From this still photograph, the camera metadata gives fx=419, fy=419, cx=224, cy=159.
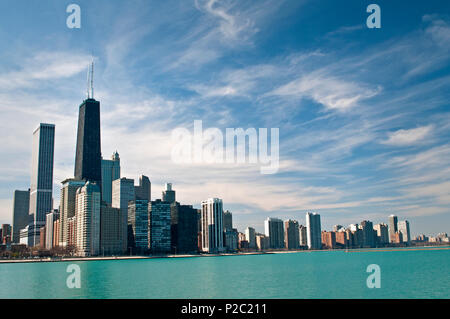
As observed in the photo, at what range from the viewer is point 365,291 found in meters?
57.3
